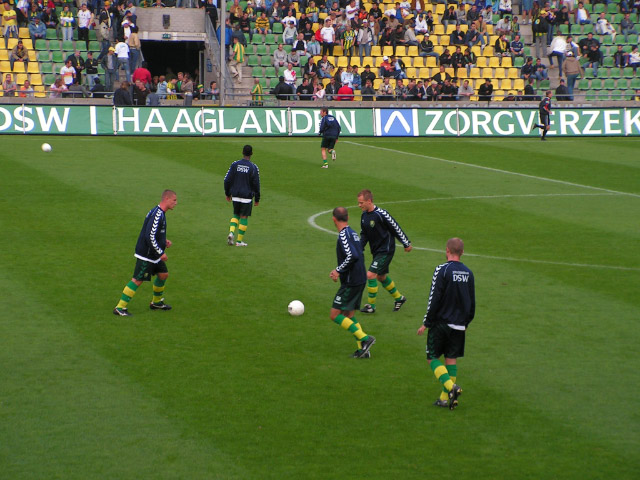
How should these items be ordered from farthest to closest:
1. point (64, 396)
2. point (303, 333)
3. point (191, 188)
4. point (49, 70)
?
1. point (49, 70)
2. point (191, 188)
3. point (303, 333)
4. point (64, 396)

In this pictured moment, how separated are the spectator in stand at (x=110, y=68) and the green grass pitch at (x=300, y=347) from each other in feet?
58.6

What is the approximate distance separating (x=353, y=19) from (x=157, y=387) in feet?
128

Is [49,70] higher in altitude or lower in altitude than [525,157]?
higher

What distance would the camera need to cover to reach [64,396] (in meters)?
10.6

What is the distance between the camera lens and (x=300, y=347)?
12.6 metres

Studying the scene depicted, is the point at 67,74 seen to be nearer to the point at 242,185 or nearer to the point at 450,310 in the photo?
the point at 242,185

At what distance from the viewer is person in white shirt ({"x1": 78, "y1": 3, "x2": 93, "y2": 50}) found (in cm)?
4409

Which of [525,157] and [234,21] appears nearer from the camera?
[525,157]

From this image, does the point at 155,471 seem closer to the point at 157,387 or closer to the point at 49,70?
the point at 157,387

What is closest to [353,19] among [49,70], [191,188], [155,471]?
[49,70]

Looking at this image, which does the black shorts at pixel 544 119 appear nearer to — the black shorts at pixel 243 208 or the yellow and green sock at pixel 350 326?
the black shorts at pixel 243 208

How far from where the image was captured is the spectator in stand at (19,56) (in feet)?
140

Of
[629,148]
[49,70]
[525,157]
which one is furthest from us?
[49,70]

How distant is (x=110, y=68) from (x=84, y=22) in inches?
125
